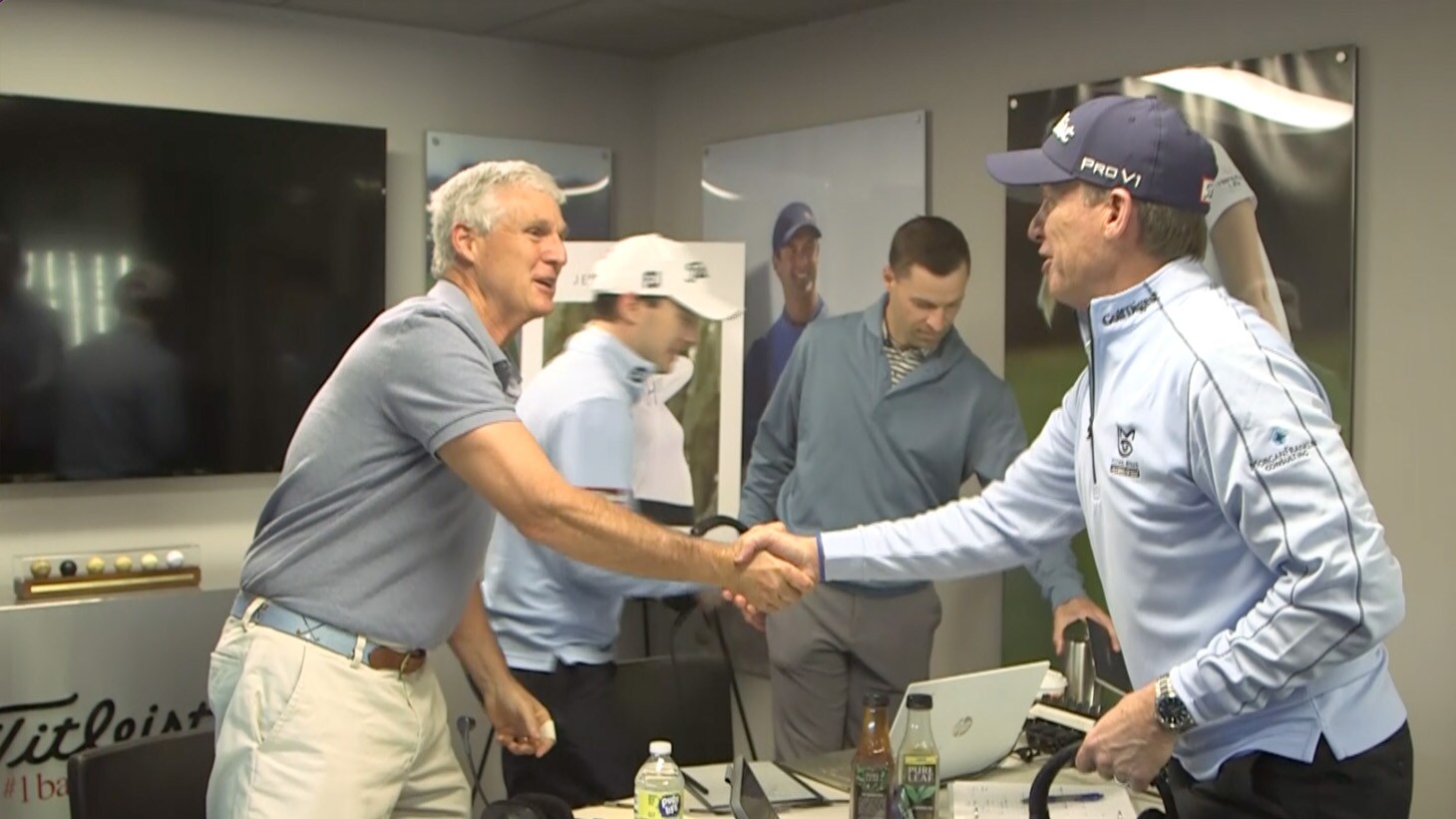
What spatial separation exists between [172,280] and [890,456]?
2018 mm

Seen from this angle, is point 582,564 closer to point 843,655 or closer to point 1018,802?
point 1018,802

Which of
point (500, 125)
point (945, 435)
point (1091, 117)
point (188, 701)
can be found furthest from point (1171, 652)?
point (500, 125)

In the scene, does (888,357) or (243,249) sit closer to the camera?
(888,357)

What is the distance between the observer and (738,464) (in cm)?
420

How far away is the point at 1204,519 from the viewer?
70.9 inches

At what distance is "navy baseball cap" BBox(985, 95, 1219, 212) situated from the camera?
1937mm

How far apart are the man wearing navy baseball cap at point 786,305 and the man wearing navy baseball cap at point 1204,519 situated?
2218mm

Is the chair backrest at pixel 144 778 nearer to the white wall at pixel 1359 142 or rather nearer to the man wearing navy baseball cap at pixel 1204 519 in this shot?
the man wearing navy baseball cap at pixel 1204 519

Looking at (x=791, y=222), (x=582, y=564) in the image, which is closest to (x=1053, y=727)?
(x=582, y=564)

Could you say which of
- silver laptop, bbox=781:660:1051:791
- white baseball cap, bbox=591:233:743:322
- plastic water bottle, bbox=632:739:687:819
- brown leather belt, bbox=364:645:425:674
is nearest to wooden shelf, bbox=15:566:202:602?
white baseball cap, bbox=591:233:743:322

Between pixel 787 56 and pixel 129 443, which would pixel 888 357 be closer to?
pixel 787 56

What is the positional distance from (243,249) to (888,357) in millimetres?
1851

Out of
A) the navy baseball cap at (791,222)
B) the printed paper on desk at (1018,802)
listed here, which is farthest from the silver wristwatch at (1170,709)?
the navy baseball cap at (791,222)

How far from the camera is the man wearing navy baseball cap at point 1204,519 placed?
1.66 m
